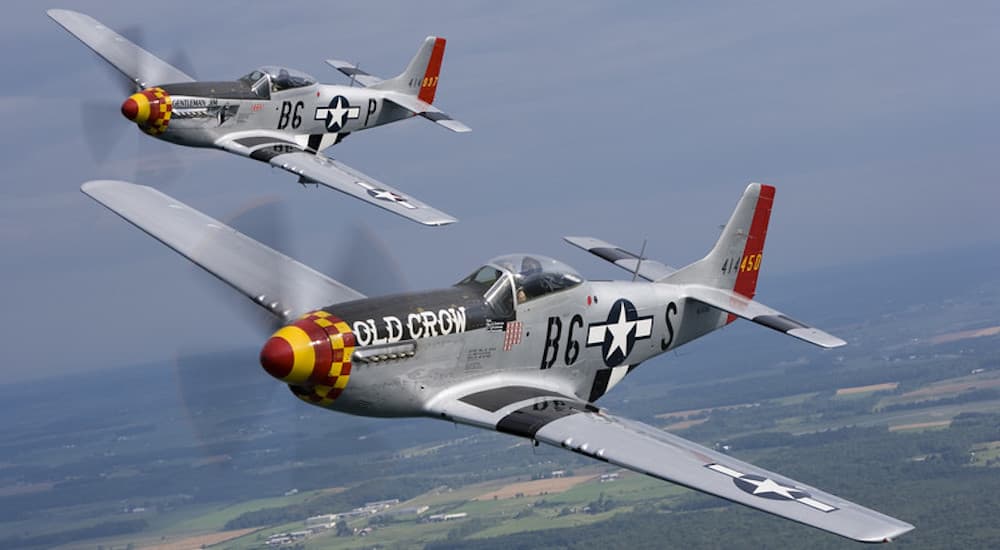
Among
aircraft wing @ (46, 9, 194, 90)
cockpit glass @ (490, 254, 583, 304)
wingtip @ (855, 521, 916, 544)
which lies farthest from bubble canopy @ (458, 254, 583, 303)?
aircraft wing @ (46, 9, 194, 90)

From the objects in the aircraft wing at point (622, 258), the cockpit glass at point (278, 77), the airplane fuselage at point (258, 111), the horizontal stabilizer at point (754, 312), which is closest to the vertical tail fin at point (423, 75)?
the airplane fuselage at point (258, 111)

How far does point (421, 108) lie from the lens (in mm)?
42531

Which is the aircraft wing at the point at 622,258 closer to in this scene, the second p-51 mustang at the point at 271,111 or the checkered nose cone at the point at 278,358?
the second p-51 mustang at the point at 271,111

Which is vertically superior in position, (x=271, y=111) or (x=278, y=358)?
(x=271, y=111)

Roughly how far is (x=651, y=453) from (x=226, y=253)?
32.3 ft

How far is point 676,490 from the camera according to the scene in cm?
13812

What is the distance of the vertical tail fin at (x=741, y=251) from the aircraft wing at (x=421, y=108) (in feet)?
49.1

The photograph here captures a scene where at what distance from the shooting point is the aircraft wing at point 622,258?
2636cm

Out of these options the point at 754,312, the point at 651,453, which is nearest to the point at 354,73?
the point at 754,312

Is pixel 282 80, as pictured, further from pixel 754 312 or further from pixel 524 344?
pixel 524 344

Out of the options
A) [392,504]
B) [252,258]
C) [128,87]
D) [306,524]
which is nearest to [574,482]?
[392,504]

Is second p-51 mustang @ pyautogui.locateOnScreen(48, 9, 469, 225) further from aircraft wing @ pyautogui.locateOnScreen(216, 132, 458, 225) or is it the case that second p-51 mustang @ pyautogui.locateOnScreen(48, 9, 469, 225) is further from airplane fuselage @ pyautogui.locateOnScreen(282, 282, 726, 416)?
airplane fuselage @ pyautogui.locateOnScreen(282, 282, 726, 416)

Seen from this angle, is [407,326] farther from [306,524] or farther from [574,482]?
[574,482]

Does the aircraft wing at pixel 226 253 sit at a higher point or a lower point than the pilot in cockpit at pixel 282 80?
lower
